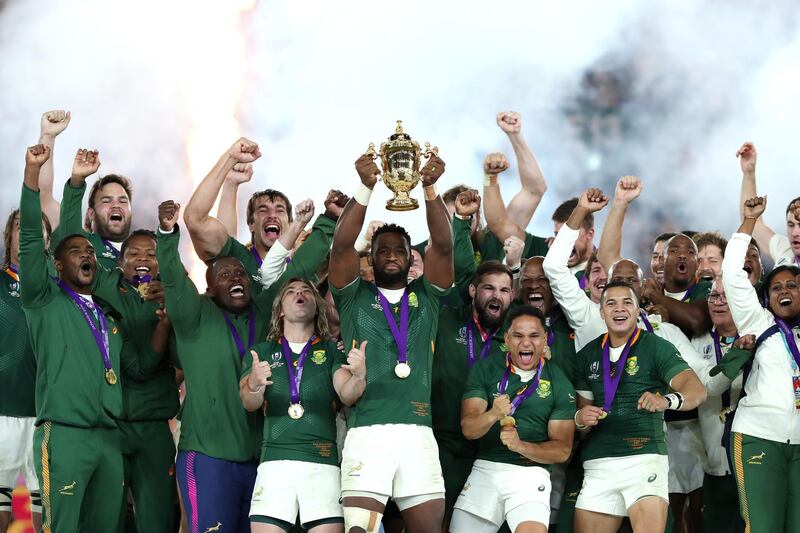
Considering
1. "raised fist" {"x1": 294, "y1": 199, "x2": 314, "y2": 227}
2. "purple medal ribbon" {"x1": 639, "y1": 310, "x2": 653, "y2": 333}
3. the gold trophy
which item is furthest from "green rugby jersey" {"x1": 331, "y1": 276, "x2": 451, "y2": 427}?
"purple medal ribbon" {"x1": 639, "y1": 310, "x2": 653, "y2": 333}

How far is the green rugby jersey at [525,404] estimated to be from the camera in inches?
232

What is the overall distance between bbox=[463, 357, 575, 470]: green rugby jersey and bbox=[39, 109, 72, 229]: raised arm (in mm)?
2726

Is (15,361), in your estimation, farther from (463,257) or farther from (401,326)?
(463,257)

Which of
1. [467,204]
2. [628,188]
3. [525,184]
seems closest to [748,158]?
[628,188]

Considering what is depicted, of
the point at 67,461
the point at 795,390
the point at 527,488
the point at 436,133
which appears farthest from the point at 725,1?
the point at 67,461

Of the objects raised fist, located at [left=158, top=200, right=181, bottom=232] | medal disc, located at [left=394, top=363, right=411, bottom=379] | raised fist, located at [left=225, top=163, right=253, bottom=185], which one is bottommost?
medal disc, located at [left=394, top=363, right=411, bottom=379]

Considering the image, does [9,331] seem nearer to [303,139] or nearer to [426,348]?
[426,348]

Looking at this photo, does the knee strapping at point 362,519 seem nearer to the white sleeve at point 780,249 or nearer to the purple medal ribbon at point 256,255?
the purple medal ribbon at point 256,255

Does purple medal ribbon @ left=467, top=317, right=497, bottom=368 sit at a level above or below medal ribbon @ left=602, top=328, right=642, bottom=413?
above

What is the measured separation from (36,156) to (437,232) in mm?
2073

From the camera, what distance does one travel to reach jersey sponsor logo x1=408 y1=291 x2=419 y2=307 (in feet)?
19.5

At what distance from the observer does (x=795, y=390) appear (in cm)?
607

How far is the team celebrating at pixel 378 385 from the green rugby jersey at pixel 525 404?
0.01m

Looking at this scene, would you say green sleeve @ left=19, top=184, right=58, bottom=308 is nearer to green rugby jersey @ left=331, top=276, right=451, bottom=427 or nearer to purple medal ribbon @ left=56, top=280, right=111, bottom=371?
purple medal ribbon @ left=56, top=280, right=111, bottom=371
